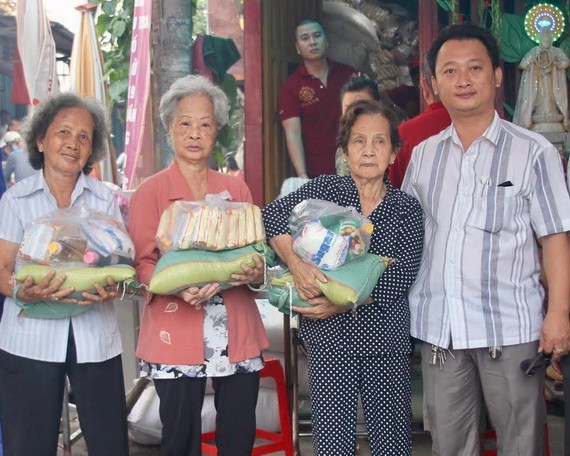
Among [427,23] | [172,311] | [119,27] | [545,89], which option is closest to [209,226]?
[172,311]

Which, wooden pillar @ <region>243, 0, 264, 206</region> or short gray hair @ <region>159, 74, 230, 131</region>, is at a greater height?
wooden pillar @ <region>243, 0, 264, 206</region>

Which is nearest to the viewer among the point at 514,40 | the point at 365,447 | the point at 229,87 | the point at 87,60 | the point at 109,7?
the point at 365,447

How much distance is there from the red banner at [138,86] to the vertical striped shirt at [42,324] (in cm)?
237

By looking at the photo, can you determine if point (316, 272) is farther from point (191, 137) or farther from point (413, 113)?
point (413, 113)

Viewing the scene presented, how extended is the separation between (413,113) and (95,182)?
4269 millimetres

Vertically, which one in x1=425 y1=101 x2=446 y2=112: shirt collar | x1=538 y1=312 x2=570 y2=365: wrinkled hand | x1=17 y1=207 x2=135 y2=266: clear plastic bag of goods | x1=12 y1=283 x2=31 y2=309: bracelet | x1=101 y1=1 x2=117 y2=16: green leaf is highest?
x1=101 y1=1 x2=117 y2=16: green leaf

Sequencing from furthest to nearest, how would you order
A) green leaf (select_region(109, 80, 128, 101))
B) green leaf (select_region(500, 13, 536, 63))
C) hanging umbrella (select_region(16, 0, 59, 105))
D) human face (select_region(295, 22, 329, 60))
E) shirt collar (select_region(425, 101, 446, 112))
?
green leaf (select_region(109, 80, 128, 101)) < green leaf (select_region(500, 13, 536, 63)) < human face (select_region(295, 22, 329, 60)) < hanging umbrella (select_region(16, 0, 59, 105)) < shirt collar (select_region(425, 101, 446, 112))

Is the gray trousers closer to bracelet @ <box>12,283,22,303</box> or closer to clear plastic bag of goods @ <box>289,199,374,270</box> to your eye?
clear plastic bag of goods @ <box>289,199,374,270</box>

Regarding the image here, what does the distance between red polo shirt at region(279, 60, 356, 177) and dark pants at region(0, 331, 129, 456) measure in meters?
3.53

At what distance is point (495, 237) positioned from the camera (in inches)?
110

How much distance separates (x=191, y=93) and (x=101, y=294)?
2.73ft

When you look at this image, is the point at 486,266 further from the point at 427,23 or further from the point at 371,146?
the point at 427,23

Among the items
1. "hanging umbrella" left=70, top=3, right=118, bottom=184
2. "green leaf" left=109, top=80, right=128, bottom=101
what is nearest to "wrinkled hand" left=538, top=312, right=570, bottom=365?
"hanging umbrella" left=70, top=3, right=118, bottom=184

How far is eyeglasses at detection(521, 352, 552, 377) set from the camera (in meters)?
2.76
